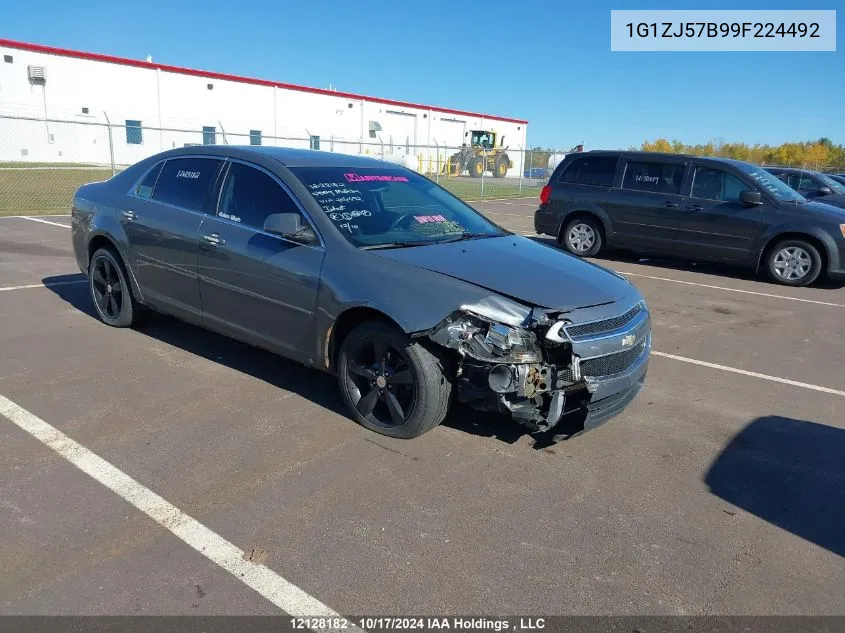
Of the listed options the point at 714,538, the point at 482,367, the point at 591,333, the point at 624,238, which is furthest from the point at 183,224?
the point at 624,238

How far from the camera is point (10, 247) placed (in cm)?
1005

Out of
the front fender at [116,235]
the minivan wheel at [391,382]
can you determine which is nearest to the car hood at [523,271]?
the minivan wheel at [391,382]

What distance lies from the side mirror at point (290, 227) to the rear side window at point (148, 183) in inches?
71.0

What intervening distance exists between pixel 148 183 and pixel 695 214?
26.0ft

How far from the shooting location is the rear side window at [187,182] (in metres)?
5.00

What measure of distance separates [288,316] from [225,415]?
75 centimetres

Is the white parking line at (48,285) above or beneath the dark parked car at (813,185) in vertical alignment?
beneath

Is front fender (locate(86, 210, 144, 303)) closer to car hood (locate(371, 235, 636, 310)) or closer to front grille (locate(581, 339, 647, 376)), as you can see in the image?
car hood (locate(371, 235, 636, 310))

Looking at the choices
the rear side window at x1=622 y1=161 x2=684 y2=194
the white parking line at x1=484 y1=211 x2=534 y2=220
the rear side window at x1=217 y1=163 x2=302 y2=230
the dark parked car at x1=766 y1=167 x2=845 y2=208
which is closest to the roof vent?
the white parking line at x1=484 y1=211 x2=534 y2=220

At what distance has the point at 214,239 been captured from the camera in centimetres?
473

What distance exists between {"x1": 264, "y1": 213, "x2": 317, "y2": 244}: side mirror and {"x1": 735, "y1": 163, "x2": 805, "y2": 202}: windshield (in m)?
8.11

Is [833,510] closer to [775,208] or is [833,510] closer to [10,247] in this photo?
[775,208]

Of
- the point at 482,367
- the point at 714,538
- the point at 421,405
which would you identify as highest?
the point at 482,367

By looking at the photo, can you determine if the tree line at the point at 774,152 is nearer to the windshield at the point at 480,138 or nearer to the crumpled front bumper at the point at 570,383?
the windshield at the point at 480,138
